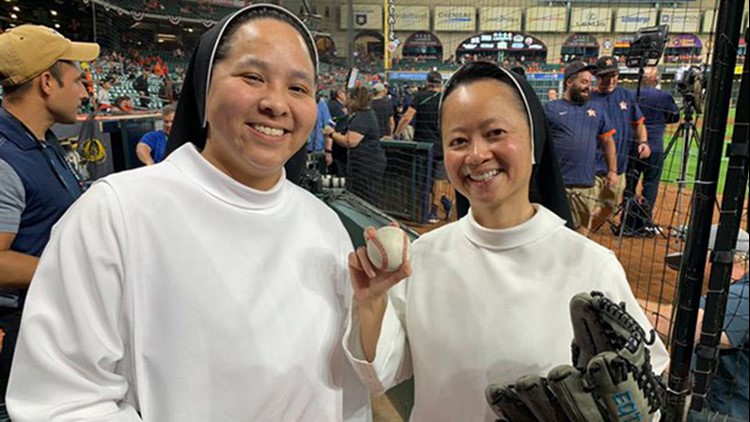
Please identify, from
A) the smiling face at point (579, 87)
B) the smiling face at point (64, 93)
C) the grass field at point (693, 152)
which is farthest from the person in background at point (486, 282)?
the smiling face at point (579, 87)

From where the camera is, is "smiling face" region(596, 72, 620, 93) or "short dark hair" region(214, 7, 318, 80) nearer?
"short dark hair" region(214, 7, 318, 80)

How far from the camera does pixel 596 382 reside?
84 cm

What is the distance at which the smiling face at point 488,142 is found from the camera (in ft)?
3.54

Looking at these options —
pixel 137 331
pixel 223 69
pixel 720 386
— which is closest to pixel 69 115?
pixel 223 69

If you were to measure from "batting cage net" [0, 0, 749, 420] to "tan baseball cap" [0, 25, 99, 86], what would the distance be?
5.06ft

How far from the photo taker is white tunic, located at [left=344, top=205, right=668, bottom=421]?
1083 mm

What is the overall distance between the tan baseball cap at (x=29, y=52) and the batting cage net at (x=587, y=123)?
60.7 inches

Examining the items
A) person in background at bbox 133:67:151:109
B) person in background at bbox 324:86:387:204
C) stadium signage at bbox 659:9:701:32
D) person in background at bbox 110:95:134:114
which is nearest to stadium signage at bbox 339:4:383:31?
person in background at bbox 324:86:387:204

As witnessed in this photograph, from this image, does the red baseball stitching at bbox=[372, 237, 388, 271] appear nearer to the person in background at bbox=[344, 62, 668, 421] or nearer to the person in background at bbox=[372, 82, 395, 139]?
the person in background at bbox=[344, 62, 668, 421]

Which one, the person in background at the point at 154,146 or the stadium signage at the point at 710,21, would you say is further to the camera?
the person in background at the point at 154,146

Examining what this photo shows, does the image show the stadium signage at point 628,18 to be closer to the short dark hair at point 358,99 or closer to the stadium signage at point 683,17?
the stadium signage at point 683,17

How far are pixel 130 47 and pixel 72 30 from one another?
215cm

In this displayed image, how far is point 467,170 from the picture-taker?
110 centimetres

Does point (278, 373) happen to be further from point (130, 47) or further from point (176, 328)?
point (130, 47)
